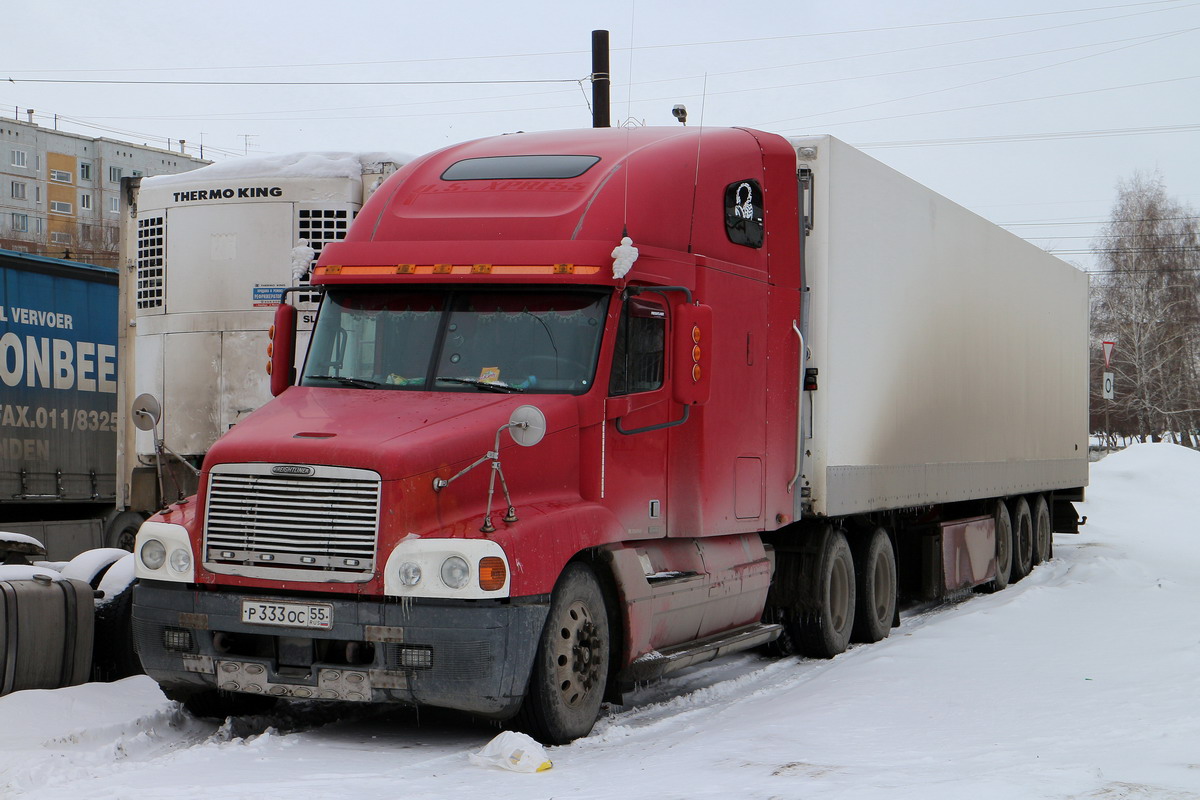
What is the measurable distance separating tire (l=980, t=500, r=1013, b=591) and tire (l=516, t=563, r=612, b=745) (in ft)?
31.8

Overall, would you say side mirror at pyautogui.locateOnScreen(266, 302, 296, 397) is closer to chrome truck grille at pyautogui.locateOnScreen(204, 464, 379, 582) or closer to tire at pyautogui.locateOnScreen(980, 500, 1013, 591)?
chrome truck grille at pyautogui.locateOnScreen(204, 464, 379, 582)

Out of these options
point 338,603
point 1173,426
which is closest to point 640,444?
point 338,603

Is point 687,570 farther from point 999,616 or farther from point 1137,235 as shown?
point 1137,235

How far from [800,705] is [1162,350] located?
2473 inches

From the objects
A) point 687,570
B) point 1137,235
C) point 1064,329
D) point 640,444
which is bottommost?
point 687,570

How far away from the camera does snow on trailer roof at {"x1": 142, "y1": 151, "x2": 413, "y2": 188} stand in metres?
12.7

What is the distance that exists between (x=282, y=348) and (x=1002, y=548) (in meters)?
10.4

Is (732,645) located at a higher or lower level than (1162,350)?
lower

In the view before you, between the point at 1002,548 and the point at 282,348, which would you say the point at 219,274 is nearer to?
the point at 282,348

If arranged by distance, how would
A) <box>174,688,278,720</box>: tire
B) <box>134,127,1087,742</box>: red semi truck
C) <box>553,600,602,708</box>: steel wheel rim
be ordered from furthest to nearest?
<box>174,688,278,720</box>: tire < <box>553,600,602,708</box>: steel wheel rim < <box>134,127,1087,742</box>: red semi truck

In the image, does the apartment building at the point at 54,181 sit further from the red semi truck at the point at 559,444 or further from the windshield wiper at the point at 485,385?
the windshield wiper at the point at 485,385

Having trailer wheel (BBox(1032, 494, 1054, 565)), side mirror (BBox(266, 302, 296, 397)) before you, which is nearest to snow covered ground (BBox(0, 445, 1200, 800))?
side mirror (BBox(266, 302, 296, 397))

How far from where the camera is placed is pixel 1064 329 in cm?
1930

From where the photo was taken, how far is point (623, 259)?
321 inches
